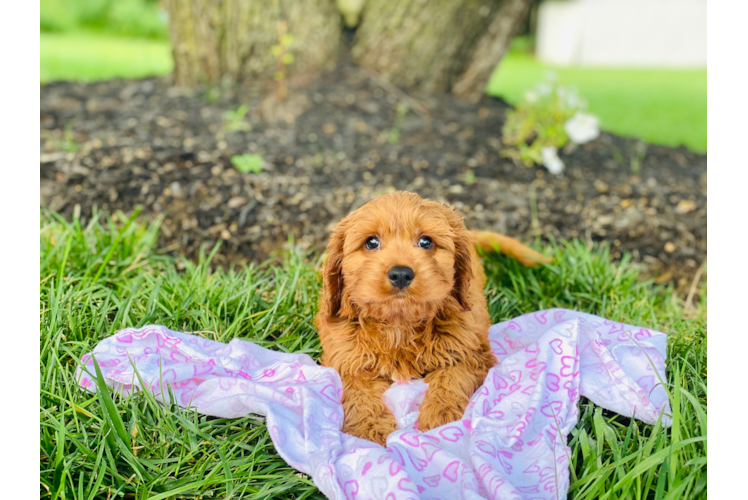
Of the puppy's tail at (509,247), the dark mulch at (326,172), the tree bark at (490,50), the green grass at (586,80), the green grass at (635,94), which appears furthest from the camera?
the green grass at (635,94)

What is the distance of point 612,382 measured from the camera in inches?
113

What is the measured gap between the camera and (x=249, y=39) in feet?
19.0

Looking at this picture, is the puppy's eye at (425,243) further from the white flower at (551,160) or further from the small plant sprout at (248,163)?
the white flower at (551,160)

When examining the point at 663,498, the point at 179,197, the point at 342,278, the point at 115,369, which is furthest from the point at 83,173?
the point at 663,498

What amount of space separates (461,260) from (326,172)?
267cm

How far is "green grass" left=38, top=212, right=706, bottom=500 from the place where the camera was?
2348 millimetres

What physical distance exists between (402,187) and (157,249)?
1927mm

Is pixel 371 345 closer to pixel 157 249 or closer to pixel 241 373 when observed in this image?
pixel 241 373

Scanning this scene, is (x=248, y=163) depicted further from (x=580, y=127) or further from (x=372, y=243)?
(x=580, y=127)

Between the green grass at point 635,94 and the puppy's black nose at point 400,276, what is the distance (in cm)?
557

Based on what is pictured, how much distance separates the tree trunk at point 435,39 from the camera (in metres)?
5.93

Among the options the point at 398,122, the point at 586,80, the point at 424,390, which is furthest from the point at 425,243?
the point at 586,80

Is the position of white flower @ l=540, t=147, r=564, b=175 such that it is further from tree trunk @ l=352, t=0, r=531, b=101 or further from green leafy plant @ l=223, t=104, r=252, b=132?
green leafy plant @ l=223, t=104, r=252, b=132

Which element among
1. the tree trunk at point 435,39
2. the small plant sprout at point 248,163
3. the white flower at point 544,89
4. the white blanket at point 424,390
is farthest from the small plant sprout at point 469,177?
the white blanket at point 424,390
